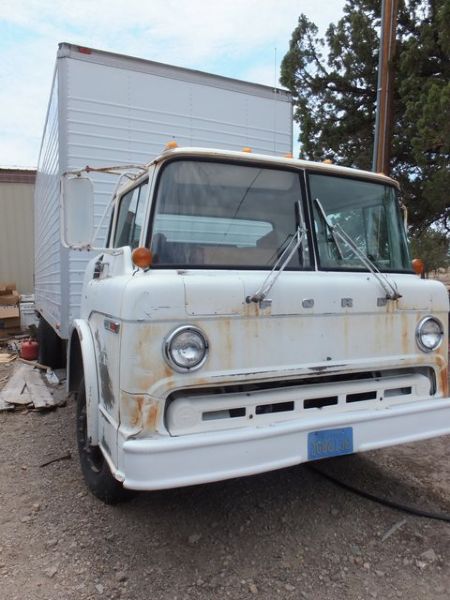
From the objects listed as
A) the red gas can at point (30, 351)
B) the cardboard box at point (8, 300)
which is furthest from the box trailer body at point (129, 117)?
the cardboard box at point (8, 300)

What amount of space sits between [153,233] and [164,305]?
56 cm

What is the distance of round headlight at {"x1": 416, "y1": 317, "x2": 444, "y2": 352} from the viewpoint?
3080mm

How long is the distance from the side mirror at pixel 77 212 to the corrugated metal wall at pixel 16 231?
43.2 feet

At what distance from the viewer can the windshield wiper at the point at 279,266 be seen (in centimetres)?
262

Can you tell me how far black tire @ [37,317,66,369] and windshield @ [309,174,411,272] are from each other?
17.3 ft

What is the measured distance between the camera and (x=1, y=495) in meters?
3.60

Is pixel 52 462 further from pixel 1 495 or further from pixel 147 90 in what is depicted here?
pixel 147 90

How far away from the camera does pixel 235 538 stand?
294cm

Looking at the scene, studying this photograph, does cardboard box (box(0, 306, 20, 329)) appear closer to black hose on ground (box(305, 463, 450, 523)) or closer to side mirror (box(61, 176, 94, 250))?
side mirror (box(61, 176, 94, 250))

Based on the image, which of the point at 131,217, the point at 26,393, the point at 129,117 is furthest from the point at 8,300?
the point at 131,217

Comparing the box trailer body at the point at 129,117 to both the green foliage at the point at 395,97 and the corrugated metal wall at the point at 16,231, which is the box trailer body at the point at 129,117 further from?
the corrugated metal wall at the point at 16,231

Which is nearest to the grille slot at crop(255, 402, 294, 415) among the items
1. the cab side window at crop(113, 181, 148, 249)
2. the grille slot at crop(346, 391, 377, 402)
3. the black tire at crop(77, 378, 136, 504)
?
the grille slot at crop(346, 391, 377, 402)

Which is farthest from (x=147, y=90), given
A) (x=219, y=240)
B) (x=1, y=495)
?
(x=1, y=495)

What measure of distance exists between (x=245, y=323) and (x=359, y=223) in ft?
4.33
